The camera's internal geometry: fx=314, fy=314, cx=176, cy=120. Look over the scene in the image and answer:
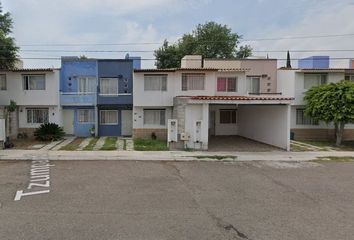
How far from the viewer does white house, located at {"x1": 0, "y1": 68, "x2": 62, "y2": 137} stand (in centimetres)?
2352

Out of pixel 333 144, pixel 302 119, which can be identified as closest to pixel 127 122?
pixel 302 119

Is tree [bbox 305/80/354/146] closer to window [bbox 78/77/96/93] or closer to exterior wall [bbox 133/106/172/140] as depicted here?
exterior wall [bbox 133/106/172/140]

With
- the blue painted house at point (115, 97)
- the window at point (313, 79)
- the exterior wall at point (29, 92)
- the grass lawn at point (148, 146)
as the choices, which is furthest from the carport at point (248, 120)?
the exterior wall at point (29, 92)

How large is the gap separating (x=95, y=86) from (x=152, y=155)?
35.0 feet

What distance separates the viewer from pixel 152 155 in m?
16.1

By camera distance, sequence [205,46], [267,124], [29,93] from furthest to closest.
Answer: [205,46] < [29,93] < [267,124]

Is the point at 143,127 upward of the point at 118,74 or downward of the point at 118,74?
downward

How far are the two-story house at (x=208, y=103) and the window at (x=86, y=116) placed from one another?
3.82 metres

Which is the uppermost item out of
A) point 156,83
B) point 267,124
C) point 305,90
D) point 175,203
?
point 156,83

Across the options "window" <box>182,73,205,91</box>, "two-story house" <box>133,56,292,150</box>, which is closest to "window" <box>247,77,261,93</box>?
"two-story house" <box>133,56,292,150</box>

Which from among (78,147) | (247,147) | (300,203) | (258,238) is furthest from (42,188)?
(247,147)

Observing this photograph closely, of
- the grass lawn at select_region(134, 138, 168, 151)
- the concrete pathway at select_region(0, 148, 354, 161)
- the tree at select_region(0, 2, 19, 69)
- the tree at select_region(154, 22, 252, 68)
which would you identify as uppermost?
the tree at select_region(154, 22, 252, 68)

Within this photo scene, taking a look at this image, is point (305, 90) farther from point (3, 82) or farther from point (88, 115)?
point (3, 82)

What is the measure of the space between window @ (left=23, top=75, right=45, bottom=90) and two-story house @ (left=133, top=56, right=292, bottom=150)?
730 cm
